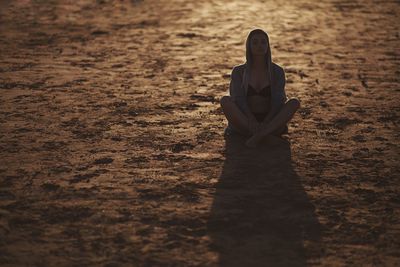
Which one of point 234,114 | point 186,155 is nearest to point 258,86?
point 234,114

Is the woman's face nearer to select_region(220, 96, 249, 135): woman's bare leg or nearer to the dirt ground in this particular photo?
select_region(220, 96, 249, 135): woman's bare leg

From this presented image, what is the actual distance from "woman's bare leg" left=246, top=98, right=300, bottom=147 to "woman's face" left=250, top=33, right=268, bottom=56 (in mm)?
553

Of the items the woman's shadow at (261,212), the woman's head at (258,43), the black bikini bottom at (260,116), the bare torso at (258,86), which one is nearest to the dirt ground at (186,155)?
the woman's shadow at (261,212)

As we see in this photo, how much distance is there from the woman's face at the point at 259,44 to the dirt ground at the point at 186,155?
0.96 metres

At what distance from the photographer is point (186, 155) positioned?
650 cm

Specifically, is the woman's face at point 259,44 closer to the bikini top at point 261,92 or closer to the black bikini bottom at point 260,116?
the bikini top at point 261,92

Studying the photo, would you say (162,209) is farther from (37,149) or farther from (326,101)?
(326,101)

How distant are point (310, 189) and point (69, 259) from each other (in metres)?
2.19

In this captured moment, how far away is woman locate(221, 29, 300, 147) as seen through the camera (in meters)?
6.48

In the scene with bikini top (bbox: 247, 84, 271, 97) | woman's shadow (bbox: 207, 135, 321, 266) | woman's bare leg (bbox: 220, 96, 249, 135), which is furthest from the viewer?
bikini top (bbox: 247, 84, 271, 97)

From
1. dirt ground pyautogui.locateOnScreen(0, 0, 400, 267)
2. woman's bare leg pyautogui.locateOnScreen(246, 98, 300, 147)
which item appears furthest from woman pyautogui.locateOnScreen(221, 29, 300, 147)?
dirt ground pyautogui.locateOnScreen(0, 0, 400, 267)

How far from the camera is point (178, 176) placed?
19.6 feet

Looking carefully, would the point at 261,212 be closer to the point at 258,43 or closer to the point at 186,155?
the point at 186,155

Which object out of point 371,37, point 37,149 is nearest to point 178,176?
point 37,149
